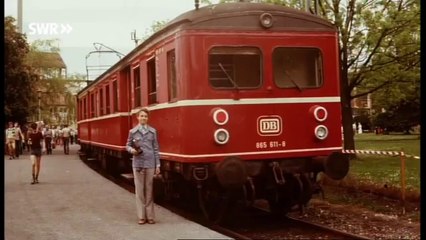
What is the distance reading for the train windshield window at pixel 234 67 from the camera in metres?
5.36

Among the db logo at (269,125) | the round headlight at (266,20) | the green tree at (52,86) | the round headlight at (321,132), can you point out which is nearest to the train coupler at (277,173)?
the db logo at (269,125)

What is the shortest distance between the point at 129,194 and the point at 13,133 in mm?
1994

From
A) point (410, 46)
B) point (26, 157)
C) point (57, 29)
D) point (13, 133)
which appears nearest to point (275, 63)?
point (410, 46)

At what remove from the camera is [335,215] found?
689cm

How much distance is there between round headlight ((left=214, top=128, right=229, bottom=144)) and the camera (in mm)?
5344

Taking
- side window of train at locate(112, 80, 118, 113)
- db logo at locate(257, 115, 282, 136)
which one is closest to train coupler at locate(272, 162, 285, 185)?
db logo at locate(257, 115, 282, 136)

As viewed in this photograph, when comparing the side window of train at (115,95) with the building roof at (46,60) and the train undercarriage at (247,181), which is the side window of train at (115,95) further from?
the building roof at (46,60)

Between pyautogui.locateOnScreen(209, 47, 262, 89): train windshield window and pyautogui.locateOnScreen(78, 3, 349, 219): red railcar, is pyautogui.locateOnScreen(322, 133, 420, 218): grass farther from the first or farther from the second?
pyautogui.locateOnScreen(209, 47, 262, 89): train windshield window

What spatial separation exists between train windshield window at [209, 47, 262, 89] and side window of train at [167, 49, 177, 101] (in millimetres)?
390

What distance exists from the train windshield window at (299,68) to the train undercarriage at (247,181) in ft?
2.34

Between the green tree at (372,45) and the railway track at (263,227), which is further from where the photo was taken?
the green tree at (372,45)

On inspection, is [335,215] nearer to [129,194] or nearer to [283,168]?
[283,168]

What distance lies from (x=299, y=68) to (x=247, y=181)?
118cm

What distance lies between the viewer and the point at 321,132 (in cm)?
562
